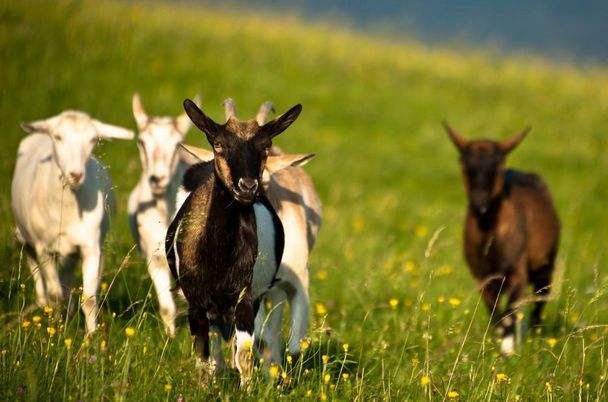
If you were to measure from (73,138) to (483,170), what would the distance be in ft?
14.7

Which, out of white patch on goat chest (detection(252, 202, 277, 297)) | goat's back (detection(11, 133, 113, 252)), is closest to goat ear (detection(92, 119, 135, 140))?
goat's back (detection(11, 133, 113, 252))

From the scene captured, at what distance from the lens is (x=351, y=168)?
62.6 feet

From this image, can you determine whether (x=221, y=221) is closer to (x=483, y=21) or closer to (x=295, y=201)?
(x=295, y=201)

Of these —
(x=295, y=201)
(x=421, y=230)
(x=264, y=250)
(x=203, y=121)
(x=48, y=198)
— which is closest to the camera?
(x=203, y=121)

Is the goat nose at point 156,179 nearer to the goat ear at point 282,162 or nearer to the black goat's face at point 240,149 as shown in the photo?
the goat ear at point 282,162

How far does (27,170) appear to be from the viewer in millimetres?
8445

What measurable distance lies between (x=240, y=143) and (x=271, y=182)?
5.34 ft

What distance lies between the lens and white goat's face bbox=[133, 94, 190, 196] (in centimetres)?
820

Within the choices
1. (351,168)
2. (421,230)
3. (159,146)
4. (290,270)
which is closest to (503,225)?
(421,230)

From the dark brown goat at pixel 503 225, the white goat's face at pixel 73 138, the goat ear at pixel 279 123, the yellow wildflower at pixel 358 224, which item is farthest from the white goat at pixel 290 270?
the yellow wildflower at pixel 358 224

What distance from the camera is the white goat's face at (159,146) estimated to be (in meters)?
8.20

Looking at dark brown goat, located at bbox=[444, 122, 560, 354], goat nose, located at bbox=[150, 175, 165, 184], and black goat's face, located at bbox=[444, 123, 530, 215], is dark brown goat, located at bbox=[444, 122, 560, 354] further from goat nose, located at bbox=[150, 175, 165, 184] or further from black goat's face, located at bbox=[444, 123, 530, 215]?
goat nose, located at bbox=[150, 175, 165, 184]

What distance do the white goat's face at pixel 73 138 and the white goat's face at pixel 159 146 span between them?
42cm

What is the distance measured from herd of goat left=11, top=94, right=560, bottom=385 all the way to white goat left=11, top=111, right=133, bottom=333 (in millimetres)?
11
